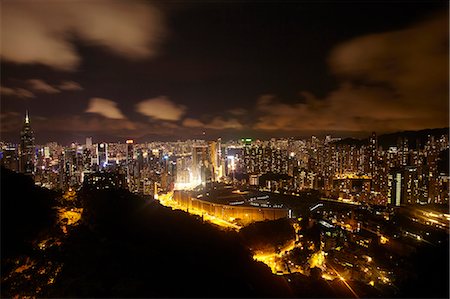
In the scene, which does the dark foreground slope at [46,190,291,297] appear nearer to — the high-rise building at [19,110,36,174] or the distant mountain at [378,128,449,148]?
the high-rise building at [19,110,36,174]

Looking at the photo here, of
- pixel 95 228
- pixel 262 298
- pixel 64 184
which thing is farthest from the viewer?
pixel 64 184

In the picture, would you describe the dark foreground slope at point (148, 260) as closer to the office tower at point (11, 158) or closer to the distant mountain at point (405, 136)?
the office tower at point (11, 158)

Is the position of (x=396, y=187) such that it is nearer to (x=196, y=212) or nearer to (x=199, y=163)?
(x=196, y=212)

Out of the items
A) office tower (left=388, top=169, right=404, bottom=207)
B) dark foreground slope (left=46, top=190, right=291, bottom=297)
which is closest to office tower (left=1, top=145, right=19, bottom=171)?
dark foreground slope (left=46, top=190, right=291, bottom=297)

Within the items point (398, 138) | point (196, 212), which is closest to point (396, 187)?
point (398, 138)

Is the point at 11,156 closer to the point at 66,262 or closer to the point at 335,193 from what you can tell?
the point at 66,262

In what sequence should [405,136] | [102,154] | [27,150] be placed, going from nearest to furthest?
[27,150] → [405,136] → [102,154]

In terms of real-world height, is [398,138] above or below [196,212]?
above

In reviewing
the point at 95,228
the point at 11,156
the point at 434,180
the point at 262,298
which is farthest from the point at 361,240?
the point at 11,156
